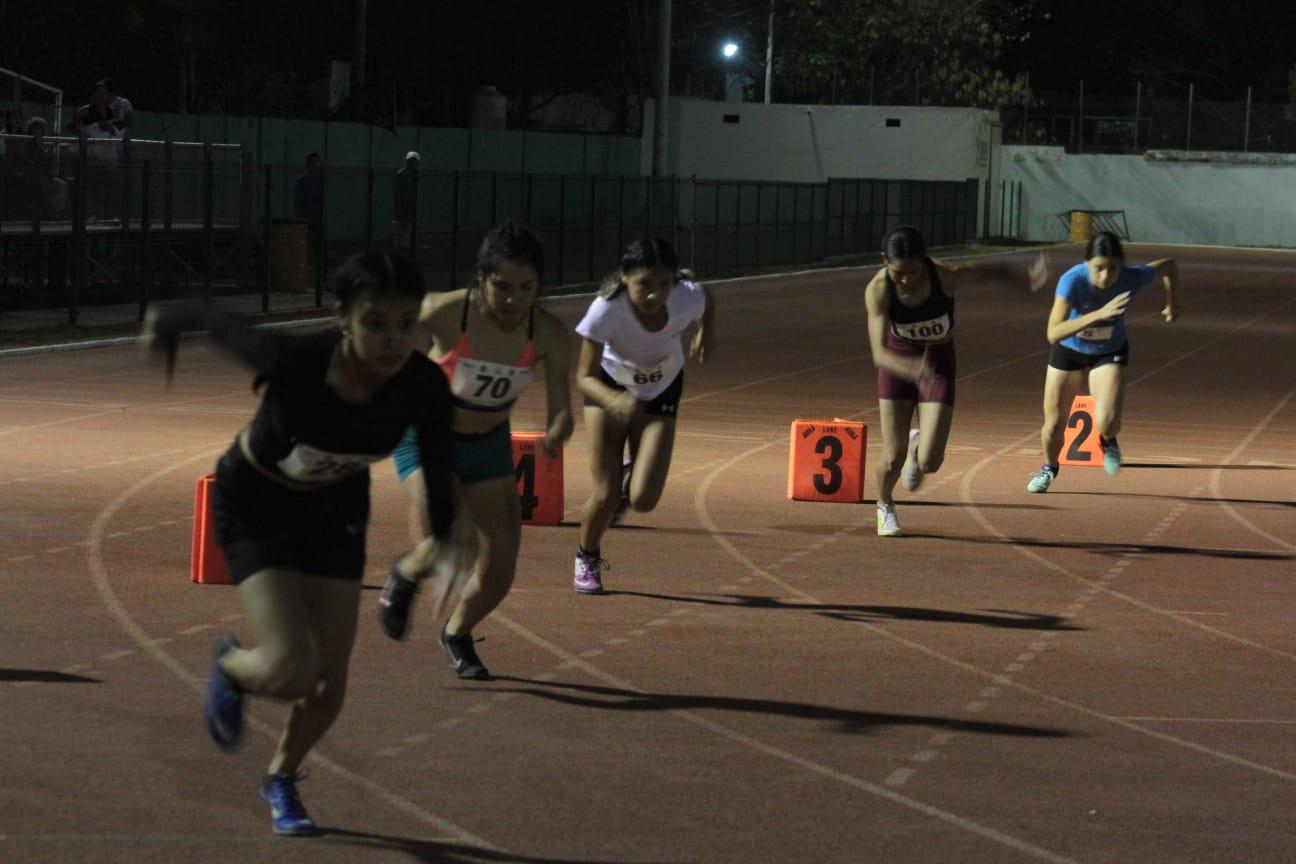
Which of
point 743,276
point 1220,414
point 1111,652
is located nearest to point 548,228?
point 743,276

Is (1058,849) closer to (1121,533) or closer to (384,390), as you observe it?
(384,390)

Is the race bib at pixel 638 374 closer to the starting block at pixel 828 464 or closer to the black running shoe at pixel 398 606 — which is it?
the black running shoe at pixel 398 606

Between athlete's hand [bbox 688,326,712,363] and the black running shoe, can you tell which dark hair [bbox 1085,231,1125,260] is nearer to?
athlete's hand [bbox 688,326,712,363]

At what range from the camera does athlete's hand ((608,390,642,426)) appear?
1004 centimetres

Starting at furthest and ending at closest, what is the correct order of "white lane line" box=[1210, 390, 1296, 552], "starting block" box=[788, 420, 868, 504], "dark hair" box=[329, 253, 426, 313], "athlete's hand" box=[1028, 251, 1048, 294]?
"starting block" box=[788, 420, 868, 504]
"white lane line" box=[1210, 390, 1296, 552]
"athlete's hand" box=[1028, 251, 1048, 294]
"dark hair" box=[329, 253, 426, 313]

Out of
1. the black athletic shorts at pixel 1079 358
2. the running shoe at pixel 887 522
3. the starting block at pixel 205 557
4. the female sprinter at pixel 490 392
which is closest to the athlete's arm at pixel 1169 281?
the black athletic shorts at pixel 1079 358

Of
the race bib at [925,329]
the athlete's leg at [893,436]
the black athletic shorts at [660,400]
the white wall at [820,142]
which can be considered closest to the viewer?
the black athletic shorts at [660,400]

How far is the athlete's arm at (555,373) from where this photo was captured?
8.08 metres

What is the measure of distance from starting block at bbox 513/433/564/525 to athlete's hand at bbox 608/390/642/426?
247 cm

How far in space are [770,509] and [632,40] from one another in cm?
5628

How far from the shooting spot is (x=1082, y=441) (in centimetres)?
1723

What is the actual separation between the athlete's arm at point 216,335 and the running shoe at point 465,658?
2.86m

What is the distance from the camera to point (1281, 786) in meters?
7.21

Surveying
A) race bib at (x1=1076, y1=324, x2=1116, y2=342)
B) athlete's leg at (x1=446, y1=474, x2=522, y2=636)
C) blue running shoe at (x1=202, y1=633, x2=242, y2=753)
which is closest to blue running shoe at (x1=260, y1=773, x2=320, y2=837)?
blue running shoe at (x1=202, y1=633, x2=242, y2=753)
